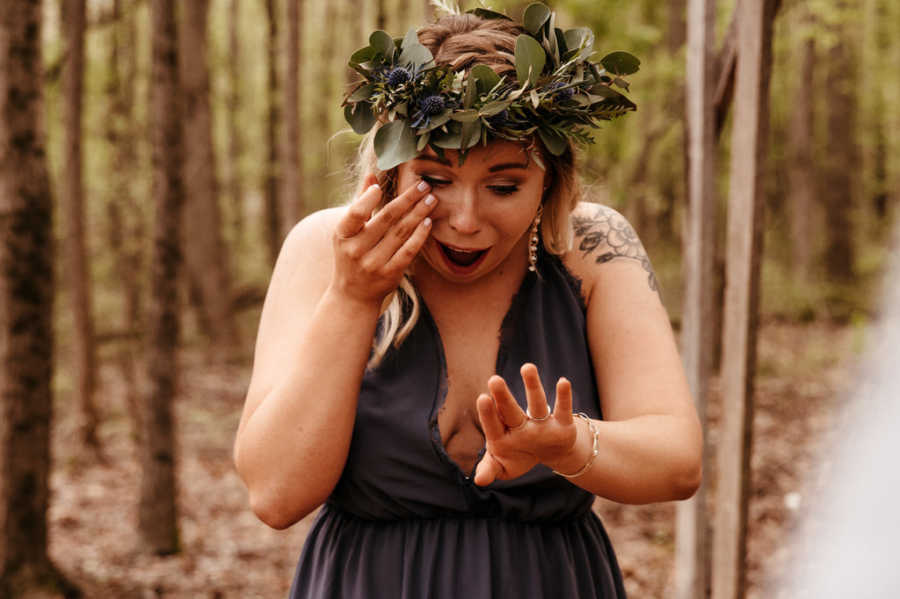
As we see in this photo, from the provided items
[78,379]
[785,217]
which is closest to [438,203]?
[78,379]

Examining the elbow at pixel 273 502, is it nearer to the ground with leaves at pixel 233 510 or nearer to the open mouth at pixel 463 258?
the open mouth at pixel 463 258

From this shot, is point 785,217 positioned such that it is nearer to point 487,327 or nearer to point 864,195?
point 864,195

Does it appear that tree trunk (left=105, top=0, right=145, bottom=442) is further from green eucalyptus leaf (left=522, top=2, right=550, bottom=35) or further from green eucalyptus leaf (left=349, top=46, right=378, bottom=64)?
green eucalyptus leaf (left=522, top=2, right=550, bottom=35)

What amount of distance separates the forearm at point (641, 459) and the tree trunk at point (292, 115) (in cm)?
535

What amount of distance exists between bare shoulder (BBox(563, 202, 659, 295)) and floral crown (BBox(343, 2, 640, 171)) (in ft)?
0.73

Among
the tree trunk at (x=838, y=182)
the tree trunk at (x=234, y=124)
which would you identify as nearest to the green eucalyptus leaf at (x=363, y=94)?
the tree trunk at (x=234, y=124)

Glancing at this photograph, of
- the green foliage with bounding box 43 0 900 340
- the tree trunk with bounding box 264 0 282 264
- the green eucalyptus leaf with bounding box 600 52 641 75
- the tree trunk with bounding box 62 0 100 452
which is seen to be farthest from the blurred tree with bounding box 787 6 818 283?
the green eucalyptus leaf with bounding box 600 52 641 75

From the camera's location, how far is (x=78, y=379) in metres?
8.04

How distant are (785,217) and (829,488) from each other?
51.6 feet

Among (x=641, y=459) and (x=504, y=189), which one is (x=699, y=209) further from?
(x=641, y=459)

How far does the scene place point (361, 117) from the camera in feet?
5.78

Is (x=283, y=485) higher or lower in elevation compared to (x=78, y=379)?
higher

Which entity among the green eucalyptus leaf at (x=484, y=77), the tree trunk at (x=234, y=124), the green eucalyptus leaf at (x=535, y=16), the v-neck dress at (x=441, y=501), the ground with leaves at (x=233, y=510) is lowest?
the ground with leaves at (x=233, y=510)

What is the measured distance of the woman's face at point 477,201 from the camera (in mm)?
1619
